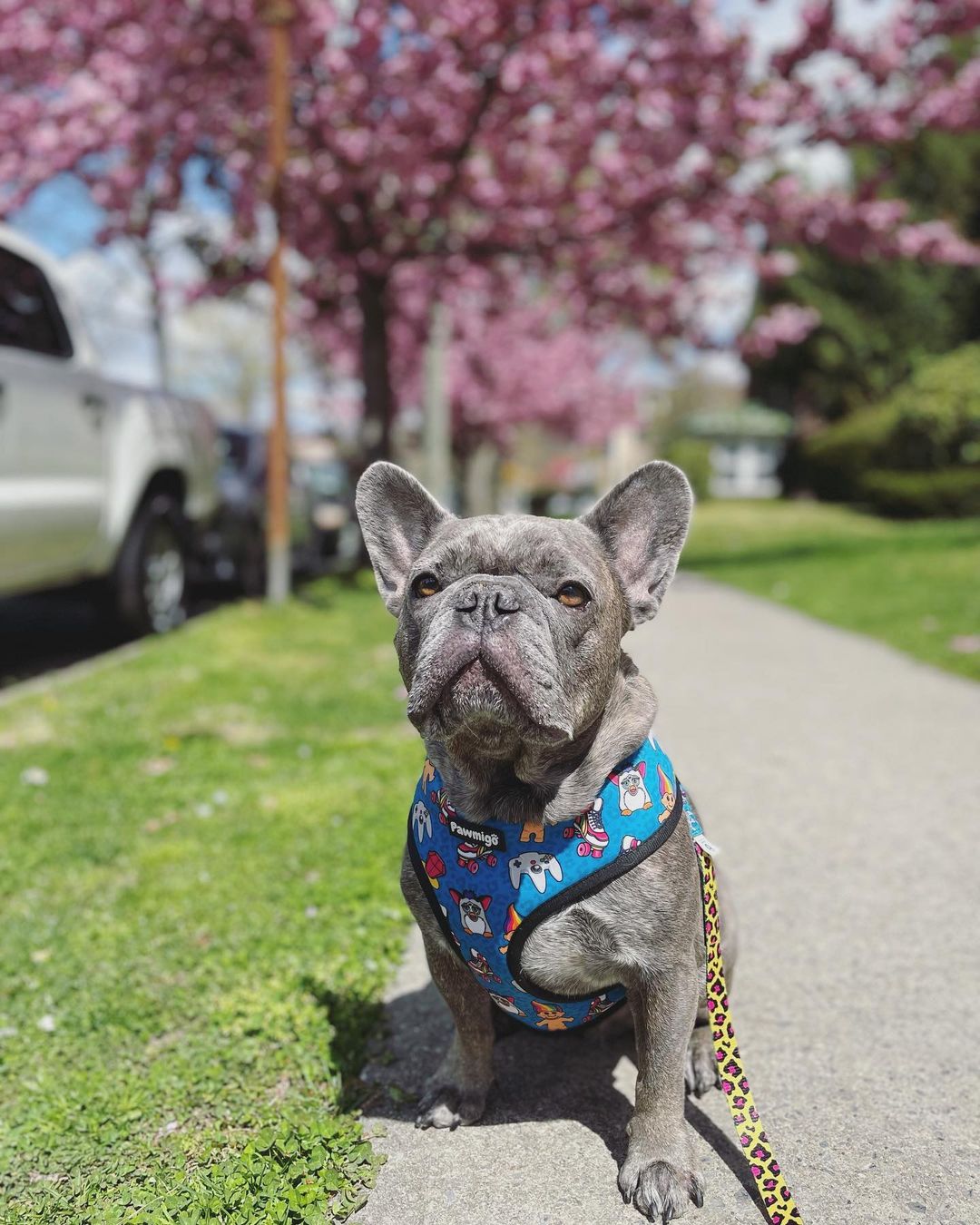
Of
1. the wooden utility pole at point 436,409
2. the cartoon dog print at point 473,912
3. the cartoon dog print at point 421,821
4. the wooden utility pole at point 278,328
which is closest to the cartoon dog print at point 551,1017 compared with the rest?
the cartoon dog print at point 473,912

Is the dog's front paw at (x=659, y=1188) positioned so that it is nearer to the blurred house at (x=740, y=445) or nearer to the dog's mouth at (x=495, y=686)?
the dog's mouth at (x=495, y=686)

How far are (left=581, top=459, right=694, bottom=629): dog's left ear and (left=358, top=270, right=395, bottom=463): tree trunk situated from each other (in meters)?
10.6

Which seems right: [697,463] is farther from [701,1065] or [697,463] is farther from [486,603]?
[486,603]

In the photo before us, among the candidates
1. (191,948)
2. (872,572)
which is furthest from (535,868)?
(872,572)

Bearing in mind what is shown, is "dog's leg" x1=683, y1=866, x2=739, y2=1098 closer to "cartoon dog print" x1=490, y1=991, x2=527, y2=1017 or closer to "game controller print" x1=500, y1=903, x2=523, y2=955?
"cartoon dog print" x1=490, y1=991, x2=527, y2=1017

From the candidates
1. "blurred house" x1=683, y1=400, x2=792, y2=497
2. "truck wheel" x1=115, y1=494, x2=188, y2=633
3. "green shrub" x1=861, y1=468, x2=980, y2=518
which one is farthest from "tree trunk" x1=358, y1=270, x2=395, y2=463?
"blurred house" x1=683, y1=400, x2=792, y2=497

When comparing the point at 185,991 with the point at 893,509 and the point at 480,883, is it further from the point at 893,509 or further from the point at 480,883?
the point at 893,509

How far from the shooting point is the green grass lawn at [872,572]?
28.9 ft

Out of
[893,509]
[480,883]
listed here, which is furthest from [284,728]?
[893,509]

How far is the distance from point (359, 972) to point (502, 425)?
29.4 m

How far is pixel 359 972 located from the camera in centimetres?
328

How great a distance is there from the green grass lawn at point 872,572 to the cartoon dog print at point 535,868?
5.94 meters

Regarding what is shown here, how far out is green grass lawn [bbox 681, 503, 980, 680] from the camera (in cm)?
882

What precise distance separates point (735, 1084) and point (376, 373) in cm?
1158
